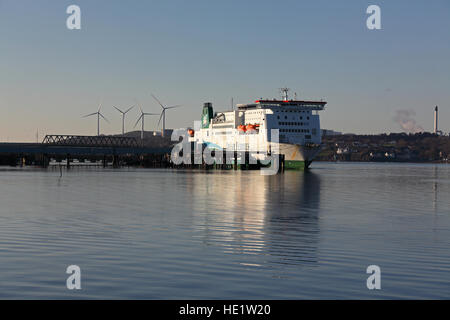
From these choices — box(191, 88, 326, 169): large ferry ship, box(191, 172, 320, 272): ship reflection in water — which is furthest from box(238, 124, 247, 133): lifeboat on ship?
A: box(191, 172, 320, 272): ship reflection in water

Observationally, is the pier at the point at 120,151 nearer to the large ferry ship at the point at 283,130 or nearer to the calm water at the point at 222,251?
the large ferry ship at the point at 283,130

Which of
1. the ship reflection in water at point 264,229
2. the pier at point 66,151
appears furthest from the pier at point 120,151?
the ship reflection in water at point 264,229

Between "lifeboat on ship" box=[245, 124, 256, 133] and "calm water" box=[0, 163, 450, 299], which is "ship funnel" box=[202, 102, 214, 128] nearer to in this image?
"lifeboat on ship" box=[245, 124, 256, 133]

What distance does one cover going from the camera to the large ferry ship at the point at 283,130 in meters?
125

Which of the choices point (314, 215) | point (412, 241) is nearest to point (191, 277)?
point (412, 241)

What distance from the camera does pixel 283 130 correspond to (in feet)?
413

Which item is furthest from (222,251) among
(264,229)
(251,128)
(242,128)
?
(242,128)

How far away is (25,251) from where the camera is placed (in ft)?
69.2

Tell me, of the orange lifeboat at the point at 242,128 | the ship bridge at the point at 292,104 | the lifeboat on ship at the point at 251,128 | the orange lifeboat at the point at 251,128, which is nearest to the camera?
the ship bridge at the point at 292,104

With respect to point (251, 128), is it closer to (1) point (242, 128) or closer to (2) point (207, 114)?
(1) point (242, 128)

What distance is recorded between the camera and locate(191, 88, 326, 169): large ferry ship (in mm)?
124562

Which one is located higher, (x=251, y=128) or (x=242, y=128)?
(x=242, y=128)

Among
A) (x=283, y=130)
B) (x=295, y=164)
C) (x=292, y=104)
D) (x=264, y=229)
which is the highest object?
(x=292, y=104)

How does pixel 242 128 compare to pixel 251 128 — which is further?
pixel 242 128
